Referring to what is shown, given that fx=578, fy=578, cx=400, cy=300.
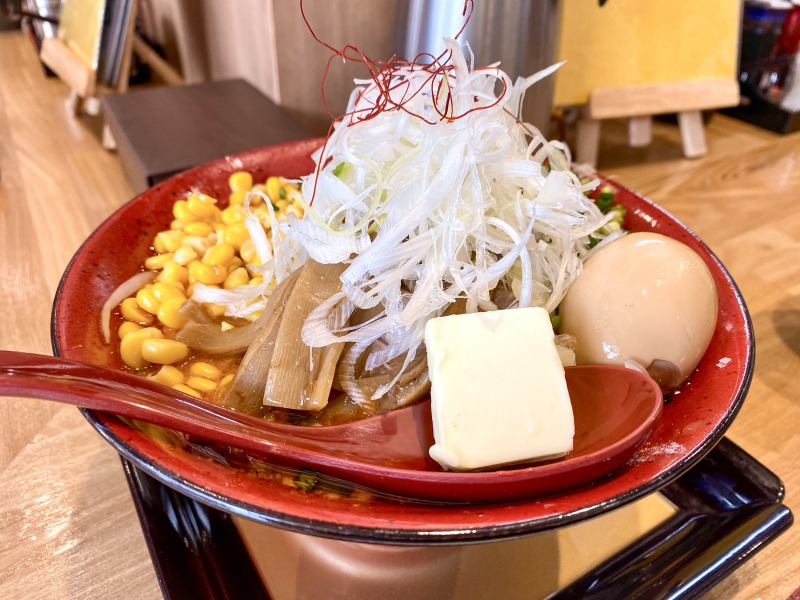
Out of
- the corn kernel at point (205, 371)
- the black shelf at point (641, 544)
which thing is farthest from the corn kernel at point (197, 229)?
the black shelf at point (641, 544)

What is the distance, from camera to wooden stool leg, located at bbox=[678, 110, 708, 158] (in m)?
2.18

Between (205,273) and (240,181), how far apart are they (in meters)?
0.30

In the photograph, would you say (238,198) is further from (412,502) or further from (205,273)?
(412,502)

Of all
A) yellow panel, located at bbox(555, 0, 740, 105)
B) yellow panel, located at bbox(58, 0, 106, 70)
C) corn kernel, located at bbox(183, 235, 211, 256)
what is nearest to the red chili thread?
corn kernel, located at bbox(183, 235, 211, 256)

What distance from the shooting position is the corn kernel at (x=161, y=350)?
0.91 meters

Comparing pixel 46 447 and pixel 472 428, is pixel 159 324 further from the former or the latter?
pixel 472 428

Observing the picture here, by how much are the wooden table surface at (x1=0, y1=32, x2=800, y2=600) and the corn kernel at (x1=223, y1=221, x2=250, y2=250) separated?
455 mm

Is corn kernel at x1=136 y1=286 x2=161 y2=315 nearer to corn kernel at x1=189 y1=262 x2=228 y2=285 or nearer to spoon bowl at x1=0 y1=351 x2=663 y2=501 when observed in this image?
corn kernel at x1=189 y1=262 x2=228 y2=285

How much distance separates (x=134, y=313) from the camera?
1010mm

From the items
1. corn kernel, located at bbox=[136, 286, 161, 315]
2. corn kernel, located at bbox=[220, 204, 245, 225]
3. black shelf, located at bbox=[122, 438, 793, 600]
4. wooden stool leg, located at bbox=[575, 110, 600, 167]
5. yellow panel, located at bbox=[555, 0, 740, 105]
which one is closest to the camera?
black shelf, located at bbox=[122, 438, 793, 600]

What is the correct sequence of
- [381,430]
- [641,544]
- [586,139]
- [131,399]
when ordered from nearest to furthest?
[131,399], [381,430], [641,544], [586,139]

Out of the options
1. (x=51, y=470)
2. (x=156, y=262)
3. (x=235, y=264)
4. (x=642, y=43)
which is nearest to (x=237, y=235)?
(x=235, y=264)

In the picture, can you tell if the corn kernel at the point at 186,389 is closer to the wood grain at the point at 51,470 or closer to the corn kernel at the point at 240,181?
the wood grain at the point at 51,470

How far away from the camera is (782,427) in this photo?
1166 mm
